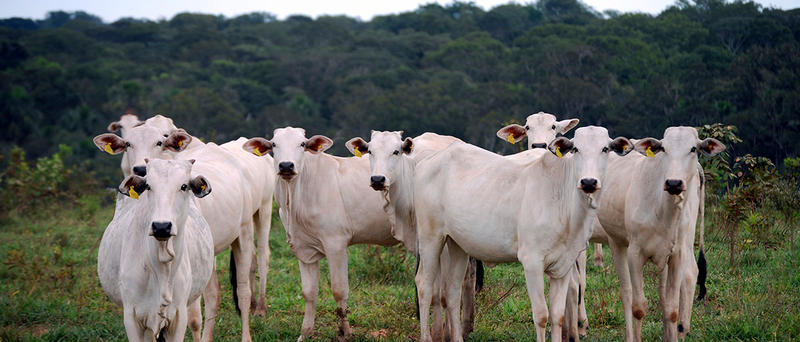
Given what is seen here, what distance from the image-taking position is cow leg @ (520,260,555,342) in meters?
6.28

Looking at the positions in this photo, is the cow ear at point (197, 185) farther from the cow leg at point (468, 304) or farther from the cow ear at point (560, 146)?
the cow leg at point (468, 304)

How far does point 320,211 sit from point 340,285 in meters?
0.73

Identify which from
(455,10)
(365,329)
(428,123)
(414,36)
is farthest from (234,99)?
(365,329)

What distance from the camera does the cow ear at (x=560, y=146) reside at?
6.13 meters

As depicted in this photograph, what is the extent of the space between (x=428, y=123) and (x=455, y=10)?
34310 millimetres

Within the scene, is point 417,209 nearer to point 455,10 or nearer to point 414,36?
point 414,36

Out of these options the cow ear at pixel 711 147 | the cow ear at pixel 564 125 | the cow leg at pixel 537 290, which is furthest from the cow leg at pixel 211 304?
the cow ear at pixel 711 147

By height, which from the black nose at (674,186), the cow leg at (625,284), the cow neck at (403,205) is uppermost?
the black nose at (674,186)

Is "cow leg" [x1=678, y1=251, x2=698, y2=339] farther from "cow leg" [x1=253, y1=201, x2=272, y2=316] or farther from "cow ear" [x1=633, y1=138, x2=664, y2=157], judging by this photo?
"cow leg" [x1=253, y1=201, x2=272, y2=316]

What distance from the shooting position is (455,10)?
63.5 metres

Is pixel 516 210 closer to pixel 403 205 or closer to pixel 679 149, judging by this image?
pixel 679 149

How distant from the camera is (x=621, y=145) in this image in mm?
6293

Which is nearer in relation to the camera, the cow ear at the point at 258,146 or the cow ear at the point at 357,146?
the cow ear at the point at 357,146

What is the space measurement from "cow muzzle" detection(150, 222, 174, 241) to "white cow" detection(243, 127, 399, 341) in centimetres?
264
